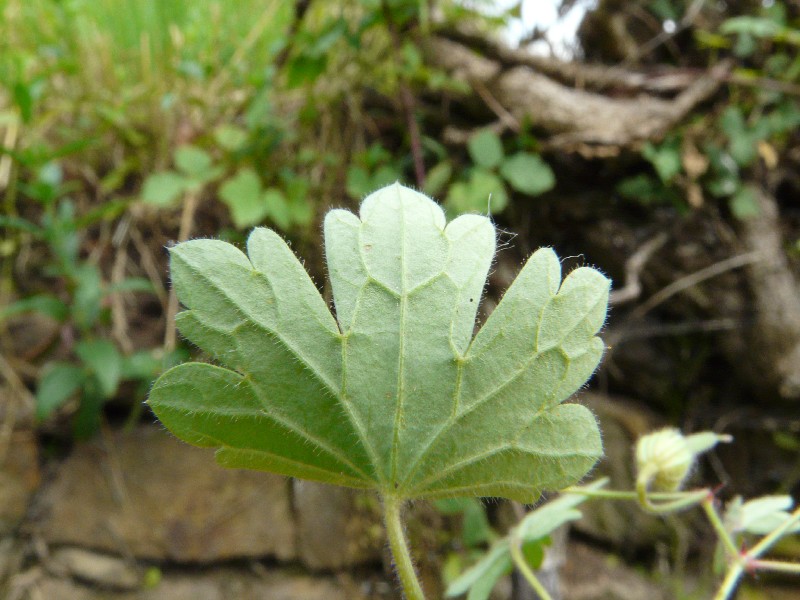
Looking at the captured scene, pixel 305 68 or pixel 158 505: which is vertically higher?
pixel 305 68

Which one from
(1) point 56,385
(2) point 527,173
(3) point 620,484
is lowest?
(3) point 620,484

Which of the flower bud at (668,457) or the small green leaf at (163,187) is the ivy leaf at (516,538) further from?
the small green leaf at (163,187)

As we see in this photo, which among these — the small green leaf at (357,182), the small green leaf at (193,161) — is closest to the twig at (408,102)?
the small green leaf at (357,182)

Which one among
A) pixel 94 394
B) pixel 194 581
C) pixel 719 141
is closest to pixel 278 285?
pixel 94 394

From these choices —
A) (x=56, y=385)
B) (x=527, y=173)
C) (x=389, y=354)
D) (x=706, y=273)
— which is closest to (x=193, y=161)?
(x=56, y=385)

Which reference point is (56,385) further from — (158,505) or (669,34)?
(669,34)

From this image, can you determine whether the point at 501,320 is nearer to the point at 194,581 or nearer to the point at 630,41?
the point at 194,581
